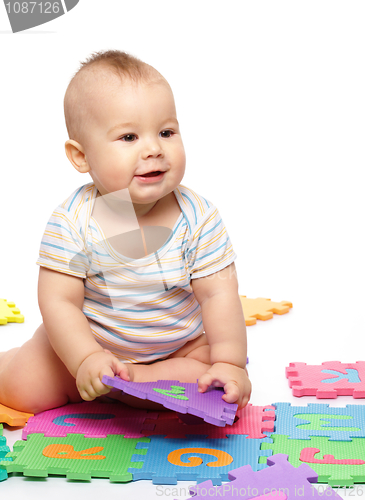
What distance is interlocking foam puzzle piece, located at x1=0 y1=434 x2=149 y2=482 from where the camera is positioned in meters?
1.24

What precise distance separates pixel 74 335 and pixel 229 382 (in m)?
0.34

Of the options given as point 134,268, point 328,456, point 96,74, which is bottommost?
point 328,456

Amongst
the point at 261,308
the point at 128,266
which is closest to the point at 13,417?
the point at 128,266

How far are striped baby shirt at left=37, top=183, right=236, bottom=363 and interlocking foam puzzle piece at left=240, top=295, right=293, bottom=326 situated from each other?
594 mm

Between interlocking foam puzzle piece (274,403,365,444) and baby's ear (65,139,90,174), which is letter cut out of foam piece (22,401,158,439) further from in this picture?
baby's ear (65,139,90,174)

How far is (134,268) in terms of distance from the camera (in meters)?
1.53

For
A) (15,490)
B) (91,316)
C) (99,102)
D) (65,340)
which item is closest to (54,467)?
(15,490)

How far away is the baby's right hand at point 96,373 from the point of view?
1.32 meters

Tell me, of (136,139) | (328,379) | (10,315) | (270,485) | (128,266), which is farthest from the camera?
(10,315)

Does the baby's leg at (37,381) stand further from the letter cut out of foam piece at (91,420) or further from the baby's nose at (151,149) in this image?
the baby's nose at (151,149)

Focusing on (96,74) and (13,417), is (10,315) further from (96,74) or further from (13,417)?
(96,74)

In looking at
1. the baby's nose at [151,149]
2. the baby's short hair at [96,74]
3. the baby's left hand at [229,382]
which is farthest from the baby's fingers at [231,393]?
the baby's short hair at [96,74]

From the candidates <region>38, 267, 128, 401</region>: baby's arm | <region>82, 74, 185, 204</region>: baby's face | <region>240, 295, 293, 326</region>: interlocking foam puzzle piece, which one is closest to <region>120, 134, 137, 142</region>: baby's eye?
<region>82, 74, 185, 204</region>: baby's face

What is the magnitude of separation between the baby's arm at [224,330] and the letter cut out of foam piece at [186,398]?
0.03 m
